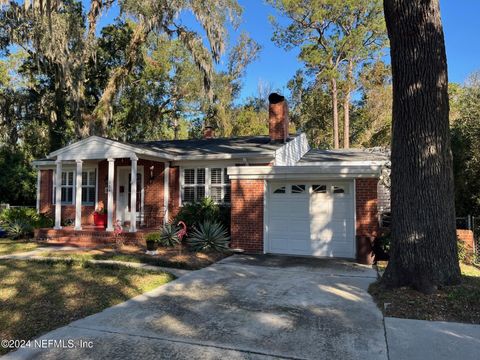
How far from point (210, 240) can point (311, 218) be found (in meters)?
2.94

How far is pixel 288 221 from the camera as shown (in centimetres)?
1123

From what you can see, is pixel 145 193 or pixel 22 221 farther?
pixel 145 193

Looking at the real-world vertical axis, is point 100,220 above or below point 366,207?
below

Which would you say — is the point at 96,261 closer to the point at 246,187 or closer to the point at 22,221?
the point at 246,187

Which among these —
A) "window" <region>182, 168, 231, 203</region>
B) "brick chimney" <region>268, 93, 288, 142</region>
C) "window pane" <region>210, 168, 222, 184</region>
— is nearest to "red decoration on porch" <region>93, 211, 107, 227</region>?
"window" <region>182, 168, 231, 203</region>

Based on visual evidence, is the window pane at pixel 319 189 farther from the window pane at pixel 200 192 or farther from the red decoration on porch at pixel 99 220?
the red decoration on porch at pixel 99 220

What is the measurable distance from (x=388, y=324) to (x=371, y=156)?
41.7 ft

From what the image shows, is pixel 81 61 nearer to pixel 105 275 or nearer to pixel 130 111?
pixel 130 111

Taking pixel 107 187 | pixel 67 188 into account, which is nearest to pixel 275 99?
pixel 107 187

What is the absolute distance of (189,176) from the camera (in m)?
14.4

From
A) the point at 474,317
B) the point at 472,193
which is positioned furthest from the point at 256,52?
the point at 474,317

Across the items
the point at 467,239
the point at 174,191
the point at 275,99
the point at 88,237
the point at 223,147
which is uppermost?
the point at 275,99

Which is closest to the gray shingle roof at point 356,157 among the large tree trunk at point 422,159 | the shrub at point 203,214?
the shrub at point 203,214

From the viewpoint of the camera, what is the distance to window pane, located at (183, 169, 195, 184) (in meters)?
14.3
